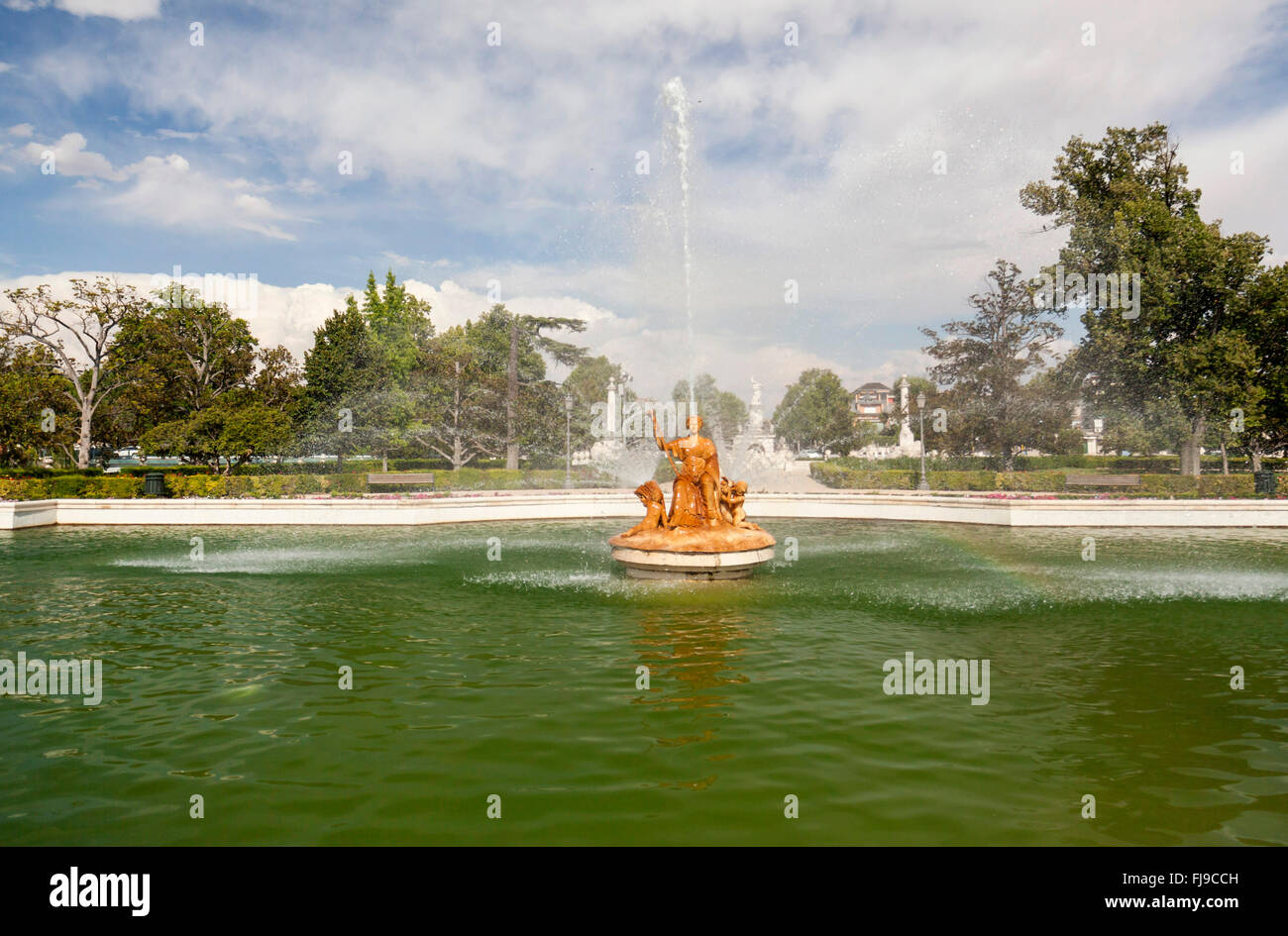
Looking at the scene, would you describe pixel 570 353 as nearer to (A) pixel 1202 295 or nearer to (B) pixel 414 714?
(A) pixel 1202 295

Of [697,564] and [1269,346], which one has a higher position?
[1269,346]

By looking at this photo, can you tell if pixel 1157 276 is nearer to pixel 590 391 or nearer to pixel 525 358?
pixel 525 358

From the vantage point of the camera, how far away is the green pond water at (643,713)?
5.29 m

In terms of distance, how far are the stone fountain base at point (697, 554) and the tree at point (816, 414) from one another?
63.4 metres

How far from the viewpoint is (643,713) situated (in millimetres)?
7375

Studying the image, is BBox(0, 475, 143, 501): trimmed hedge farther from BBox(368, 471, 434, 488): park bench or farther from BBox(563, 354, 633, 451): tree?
BBox(563, 354, 633, 451): tree

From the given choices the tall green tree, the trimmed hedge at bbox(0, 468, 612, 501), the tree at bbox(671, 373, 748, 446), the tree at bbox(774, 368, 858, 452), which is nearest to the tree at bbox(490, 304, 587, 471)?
the tall green tree

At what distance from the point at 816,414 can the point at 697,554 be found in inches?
2721

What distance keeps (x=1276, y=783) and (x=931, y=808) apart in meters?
2.95

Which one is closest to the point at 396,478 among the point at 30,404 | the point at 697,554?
the point at 697,554

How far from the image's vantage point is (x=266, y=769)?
6082 mm

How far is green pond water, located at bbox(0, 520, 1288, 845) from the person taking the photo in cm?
529
